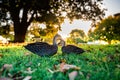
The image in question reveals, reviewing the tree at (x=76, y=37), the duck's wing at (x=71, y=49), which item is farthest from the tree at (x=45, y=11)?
the duck's wing at (x=71, y=49)

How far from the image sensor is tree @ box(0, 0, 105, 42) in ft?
85.3

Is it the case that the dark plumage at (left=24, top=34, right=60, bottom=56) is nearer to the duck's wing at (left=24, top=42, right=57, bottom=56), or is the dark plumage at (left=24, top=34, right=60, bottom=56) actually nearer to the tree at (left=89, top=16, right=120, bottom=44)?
the duck's wing at (left=24, top=42, right=57, bottom=56)

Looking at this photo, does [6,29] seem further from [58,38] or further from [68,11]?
[58,38]

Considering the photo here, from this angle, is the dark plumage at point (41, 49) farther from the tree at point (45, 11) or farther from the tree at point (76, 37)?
the tree at point (76, 37)

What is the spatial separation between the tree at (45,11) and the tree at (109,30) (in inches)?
499

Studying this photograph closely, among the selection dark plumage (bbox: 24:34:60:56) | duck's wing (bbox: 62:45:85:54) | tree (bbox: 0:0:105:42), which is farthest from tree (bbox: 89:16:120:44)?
dark plumage (bbox: 24:34:60:56)

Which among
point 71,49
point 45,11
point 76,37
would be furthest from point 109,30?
point 71,49

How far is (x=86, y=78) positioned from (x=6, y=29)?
2558 cm

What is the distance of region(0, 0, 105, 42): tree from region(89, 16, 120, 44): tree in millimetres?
12679

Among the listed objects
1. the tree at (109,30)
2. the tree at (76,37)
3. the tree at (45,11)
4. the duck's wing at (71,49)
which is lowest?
the tree at (76,37)

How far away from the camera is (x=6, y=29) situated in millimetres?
28453

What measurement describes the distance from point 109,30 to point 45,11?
1750cm

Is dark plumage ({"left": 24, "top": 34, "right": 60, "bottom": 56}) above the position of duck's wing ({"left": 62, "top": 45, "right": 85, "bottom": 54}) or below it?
above

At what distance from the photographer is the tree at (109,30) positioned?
40.0 meters
